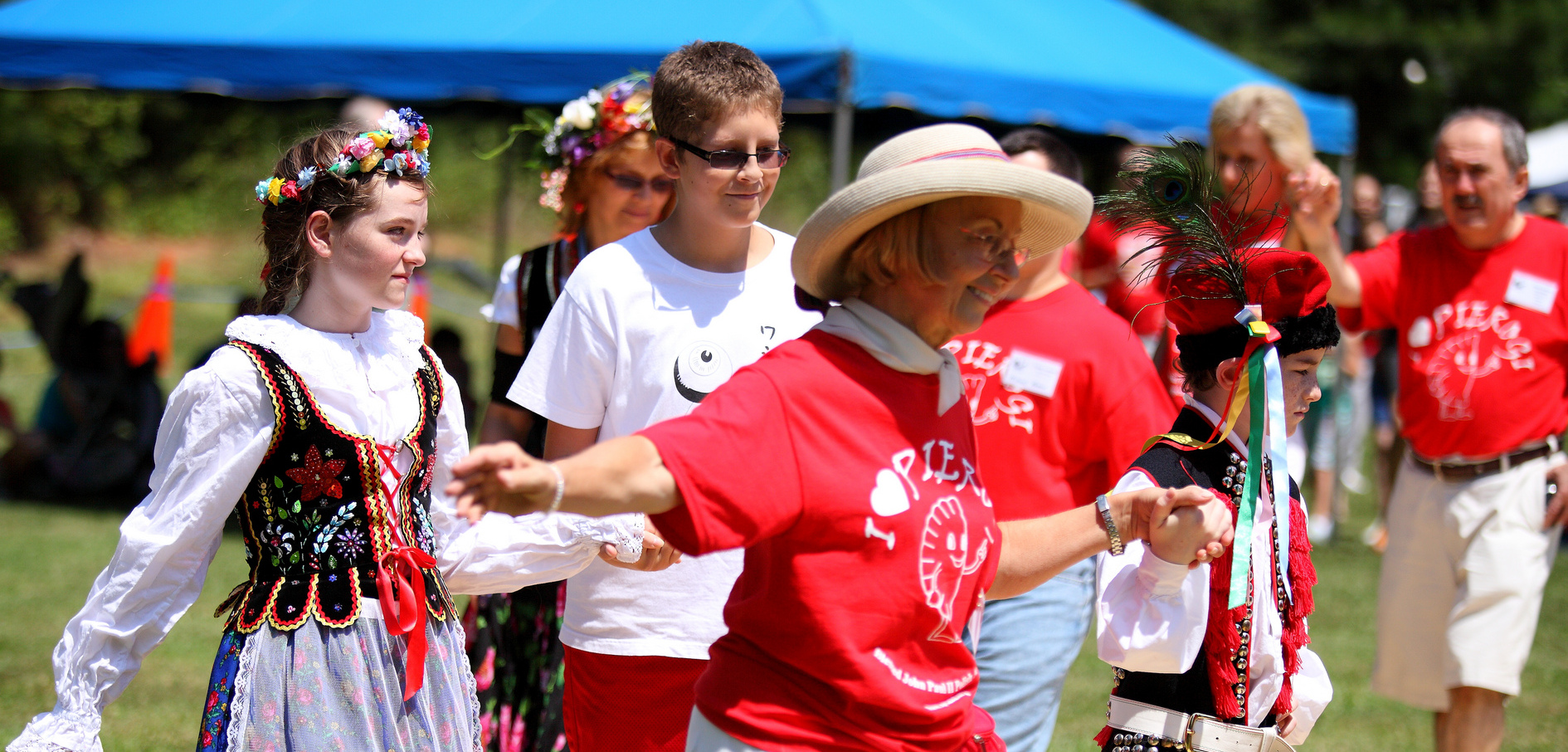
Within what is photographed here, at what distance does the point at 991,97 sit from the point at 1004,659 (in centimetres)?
421

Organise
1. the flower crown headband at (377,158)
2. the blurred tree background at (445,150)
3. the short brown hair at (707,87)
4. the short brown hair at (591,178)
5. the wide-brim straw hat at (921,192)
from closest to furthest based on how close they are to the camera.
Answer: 1. the wide-brim straw hat at (921,192)
2. the flower crown headband at (377,158)
3. the short brown hair at (707,87)
4. the short brown hair at (591,178)
5. the blurred tree background at (445,150)

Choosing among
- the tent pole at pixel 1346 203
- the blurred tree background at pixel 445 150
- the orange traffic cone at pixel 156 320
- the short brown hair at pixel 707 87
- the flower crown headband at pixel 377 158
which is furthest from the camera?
the blurred tree background at pixel 445 150

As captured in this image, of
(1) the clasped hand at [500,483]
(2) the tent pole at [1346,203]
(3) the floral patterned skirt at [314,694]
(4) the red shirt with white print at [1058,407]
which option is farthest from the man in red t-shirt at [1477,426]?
(2) the tent pole at [1346,203]

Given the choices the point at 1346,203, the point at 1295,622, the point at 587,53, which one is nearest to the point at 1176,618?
the point at 1295,622

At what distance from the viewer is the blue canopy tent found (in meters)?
6.51

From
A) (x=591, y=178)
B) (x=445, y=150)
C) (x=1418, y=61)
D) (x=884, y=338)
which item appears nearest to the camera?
(x=884, y=338)

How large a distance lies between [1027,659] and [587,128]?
1939 millimetres

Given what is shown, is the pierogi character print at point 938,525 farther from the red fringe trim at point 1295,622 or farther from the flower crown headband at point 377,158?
the flower crown headband at point 377,158

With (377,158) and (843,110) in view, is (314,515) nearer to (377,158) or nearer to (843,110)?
(377,158)

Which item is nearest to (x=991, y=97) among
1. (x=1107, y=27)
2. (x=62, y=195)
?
(x=1107, y=27)

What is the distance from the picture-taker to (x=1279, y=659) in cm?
258

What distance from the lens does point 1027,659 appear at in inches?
136

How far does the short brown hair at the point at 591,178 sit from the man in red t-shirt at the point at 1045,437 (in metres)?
1.03

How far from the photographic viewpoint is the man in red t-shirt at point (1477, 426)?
176 inches
